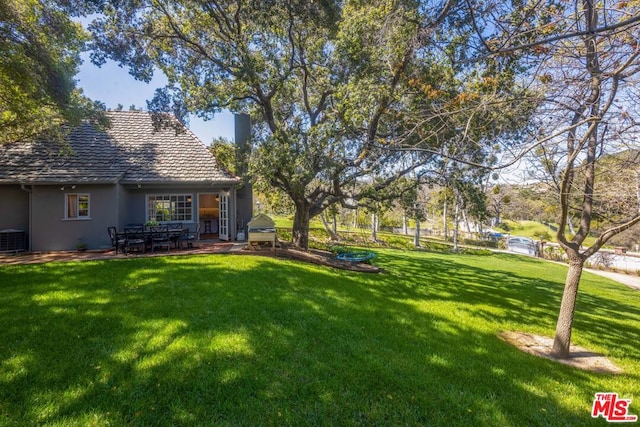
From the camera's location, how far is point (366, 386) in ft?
10.2

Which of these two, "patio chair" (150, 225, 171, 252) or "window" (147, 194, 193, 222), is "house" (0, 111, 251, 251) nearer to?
"window" (147, 194, 193, 222)

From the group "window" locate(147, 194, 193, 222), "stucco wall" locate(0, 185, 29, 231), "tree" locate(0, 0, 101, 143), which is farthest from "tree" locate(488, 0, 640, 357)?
"stucco wall" locate(0, 185, 29, 231)

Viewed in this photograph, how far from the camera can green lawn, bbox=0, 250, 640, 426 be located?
2.71 meters

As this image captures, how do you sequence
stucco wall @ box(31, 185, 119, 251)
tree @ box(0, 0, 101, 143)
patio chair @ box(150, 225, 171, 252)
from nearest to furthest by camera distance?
tree @ box(0, 0, 101, 143), patio chair @ box(150, 225, 171, 252), stucco wall @ box(31, 185, 119, 251)

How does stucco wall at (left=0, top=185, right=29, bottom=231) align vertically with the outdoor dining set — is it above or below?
above

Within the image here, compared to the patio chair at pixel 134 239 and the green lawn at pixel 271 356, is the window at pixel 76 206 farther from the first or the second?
the green lawn at pixel 271 356

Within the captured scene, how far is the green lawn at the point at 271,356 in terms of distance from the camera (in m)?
2.71

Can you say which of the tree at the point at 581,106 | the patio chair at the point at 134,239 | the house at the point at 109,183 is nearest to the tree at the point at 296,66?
the house at the point at 109,183

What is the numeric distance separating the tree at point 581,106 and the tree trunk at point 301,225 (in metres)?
8.59

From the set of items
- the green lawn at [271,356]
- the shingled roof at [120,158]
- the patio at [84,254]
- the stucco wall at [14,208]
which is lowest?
the green lawn at [271,356]

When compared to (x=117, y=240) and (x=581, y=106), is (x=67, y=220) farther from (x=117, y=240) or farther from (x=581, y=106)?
(x=581, y=106)

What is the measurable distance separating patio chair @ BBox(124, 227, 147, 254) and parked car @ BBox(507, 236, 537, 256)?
92.0ft

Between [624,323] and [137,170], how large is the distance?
16470mm

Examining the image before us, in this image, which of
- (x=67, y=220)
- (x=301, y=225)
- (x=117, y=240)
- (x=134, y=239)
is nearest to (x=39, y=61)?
(x=67, y=220)
